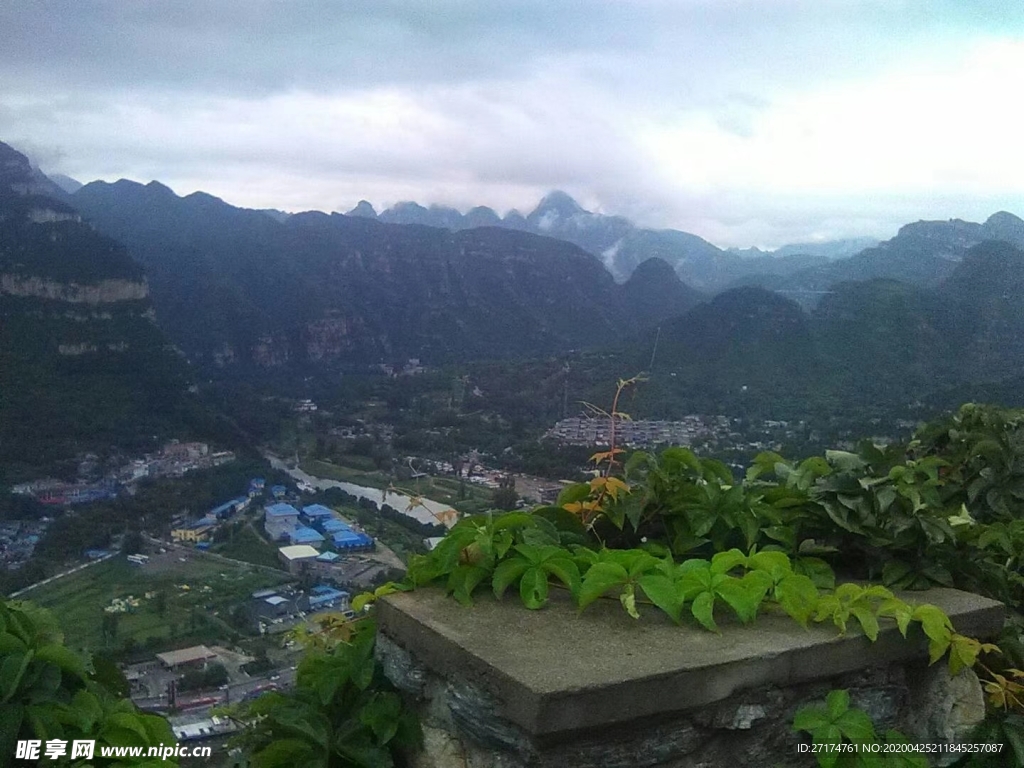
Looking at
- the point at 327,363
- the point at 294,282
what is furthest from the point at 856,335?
the point at 294,282

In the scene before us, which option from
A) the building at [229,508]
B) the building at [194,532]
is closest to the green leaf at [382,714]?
the building at [194,532]

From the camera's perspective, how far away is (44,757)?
1.85 meters

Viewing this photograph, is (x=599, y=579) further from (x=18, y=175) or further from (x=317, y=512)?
(x=18, y=175)

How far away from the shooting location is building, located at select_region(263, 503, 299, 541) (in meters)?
7.83

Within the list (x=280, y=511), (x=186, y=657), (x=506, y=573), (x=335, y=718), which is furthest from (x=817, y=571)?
(x=280, y=511)

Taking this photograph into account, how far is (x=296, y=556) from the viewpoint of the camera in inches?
249

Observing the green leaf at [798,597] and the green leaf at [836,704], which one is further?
the green leaf at [798,597]

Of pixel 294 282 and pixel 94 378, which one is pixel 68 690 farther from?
pixel 294 282

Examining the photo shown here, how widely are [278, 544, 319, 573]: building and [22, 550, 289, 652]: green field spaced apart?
0.40 ft

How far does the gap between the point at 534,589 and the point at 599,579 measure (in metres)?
0.18

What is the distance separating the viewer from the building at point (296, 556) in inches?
246

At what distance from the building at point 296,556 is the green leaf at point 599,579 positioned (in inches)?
167

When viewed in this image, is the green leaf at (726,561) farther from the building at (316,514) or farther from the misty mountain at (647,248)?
the misty mountain at (647,248)

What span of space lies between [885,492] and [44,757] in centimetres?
244
